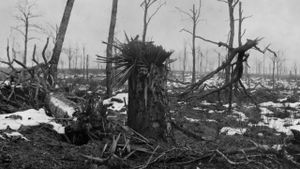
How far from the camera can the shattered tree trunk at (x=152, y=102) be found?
4852mm

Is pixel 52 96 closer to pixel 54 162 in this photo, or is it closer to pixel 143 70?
pixel 143 70

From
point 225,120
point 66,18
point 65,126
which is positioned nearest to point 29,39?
point 66,18

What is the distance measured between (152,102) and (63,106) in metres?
1.96

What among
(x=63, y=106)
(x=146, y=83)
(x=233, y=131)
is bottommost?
(x=233, y=131)

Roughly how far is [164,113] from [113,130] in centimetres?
82

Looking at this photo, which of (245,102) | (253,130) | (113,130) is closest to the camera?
(113,130)

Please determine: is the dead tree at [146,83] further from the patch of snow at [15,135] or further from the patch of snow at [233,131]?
the patch of snow at [233,131]

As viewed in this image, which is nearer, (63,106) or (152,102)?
(152,102)

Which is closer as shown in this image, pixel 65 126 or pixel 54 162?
pixel 54 162

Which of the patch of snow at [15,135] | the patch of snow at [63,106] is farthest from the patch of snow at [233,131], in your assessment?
the patch of snow at [15,135]

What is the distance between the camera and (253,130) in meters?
9.35

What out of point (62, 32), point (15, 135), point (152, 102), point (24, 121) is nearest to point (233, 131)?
point (152, 102)

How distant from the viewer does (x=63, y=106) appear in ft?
19.5

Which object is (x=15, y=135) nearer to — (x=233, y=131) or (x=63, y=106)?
(x=63, y=106)
